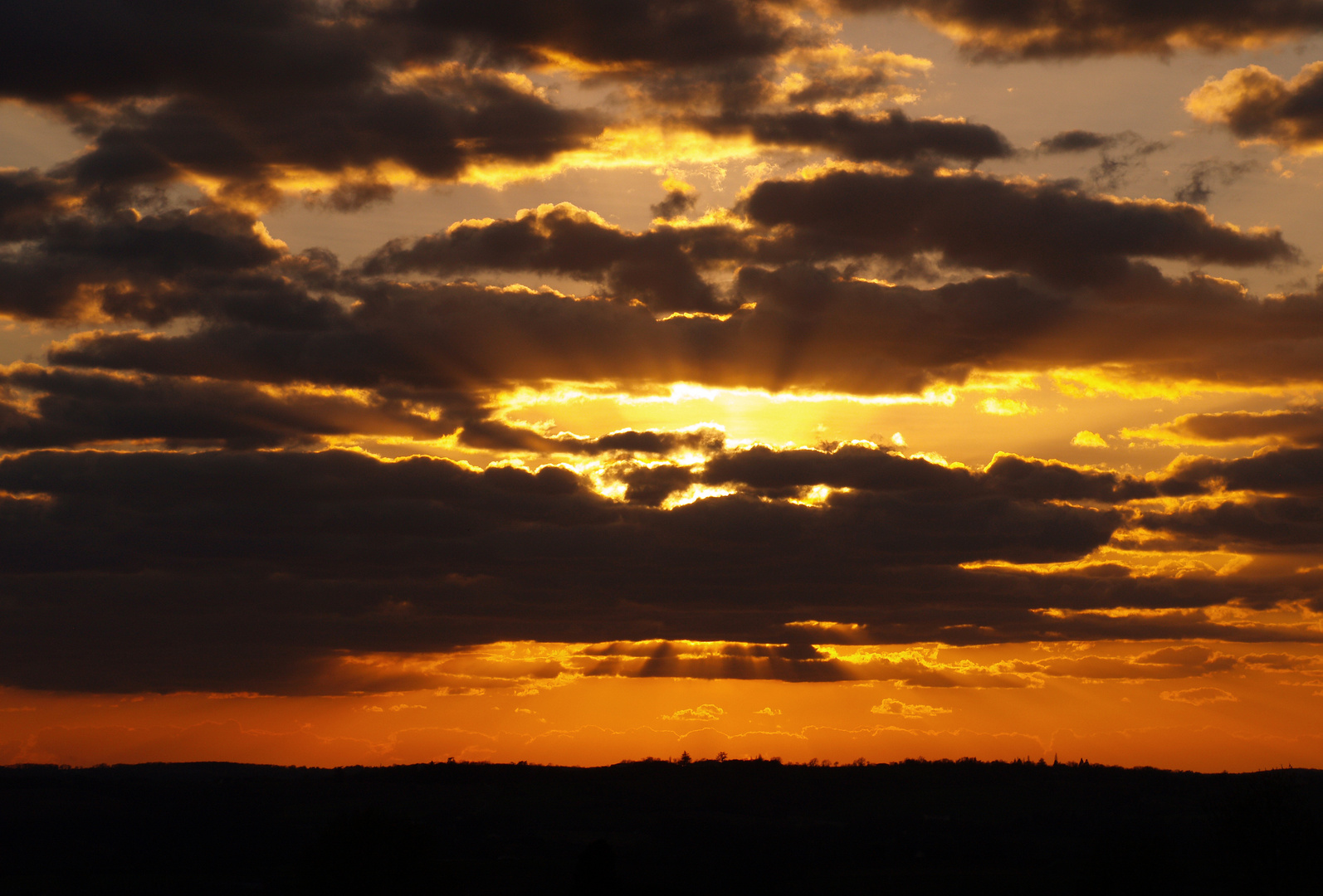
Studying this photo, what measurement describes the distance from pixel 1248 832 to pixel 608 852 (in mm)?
85578

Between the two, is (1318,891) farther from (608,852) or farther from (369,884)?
(369,884)

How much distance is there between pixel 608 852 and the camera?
578 feet

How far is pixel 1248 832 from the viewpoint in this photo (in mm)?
180500

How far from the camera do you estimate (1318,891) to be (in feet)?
562

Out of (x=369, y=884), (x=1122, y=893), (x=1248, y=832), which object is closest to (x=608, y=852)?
(x=369, y=884)

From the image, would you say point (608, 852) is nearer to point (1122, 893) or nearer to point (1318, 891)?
point (1122, 893)

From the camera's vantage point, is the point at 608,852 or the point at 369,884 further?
the point at 369,884

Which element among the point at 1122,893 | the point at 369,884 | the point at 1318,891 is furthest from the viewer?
the point at 369,884

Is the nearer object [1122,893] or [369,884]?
[1122,893]

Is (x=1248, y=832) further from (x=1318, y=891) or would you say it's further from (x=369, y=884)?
(x=369, y=884)

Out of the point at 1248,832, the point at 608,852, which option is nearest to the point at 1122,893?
the point at 1248,832

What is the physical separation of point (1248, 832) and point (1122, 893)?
18559mm

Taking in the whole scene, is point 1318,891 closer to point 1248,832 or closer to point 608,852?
point 1248,832

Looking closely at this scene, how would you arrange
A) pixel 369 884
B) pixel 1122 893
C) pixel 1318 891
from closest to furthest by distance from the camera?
pixel 1318 891, pixel 1122 893, pixel 369 884
